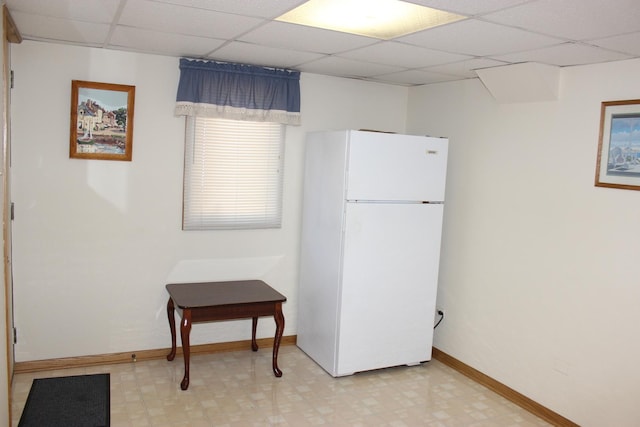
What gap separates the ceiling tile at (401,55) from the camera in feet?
10.6

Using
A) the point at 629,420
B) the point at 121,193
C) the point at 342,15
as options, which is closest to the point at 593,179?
the point at 629,420

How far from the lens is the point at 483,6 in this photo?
2.25 meters

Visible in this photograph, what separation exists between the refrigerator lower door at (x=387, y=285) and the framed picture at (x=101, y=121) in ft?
5.49

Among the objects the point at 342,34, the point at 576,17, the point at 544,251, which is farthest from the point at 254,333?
the point at 576,17

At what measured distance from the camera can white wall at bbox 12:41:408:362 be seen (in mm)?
3662

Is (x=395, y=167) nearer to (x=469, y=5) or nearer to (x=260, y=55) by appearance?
(x=260, y=55)

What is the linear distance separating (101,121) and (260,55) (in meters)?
1.19

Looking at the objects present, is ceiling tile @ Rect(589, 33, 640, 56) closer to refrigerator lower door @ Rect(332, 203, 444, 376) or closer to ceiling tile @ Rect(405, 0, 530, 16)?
ceiling tile @ Rect(405, 0, 530, 16)

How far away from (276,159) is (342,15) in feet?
5.90

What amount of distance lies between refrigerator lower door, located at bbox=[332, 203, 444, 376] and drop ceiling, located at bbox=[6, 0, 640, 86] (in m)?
1.09

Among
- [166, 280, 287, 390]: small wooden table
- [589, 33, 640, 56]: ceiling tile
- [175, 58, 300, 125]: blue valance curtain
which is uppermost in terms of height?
[589, 33, 640, 56]: ceiling tile

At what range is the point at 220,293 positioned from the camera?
3914mm

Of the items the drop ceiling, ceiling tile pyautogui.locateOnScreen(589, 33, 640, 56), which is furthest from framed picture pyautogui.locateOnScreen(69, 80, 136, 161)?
ceiling tile pyautogui.locateOnScreen(589, 33, 640, 56)

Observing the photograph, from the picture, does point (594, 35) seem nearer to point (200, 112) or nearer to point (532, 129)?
point (532, 129)
